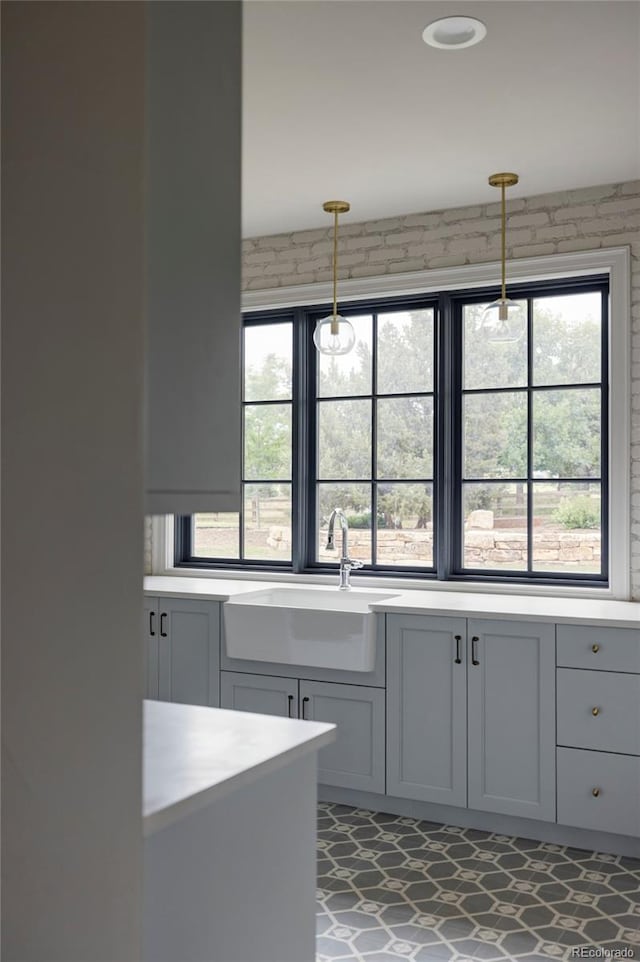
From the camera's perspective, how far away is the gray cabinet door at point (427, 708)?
3508 millimetres

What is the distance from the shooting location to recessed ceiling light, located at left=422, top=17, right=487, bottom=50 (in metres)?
2.54

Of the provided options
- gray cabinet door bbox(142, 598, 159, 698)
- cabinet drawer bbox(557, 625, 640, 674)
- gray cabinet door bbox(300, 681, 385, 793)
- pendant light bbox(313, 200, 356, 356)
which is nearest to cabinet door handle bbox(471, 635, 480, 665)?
cabinet drawer bbox(557, 625, 640, 674)

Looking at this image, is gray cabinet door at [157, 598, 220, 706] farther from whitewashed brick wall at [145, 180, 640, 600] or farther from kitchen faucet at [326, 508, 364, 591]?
whitewashed brick wall at [145, 180, 640, 600]

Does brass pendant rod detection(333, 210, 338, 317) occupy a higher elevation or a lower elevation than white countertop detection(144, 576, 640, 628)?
higher

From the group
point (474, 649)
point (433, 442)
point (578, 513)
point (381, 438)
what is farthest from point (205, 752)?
point (381, 438)

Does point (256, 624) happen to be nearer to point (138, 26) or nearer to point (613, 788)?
point (613, 788)

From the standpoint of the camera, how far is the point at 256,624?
3.86 metres

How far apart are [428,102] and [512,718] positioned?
2.31 m

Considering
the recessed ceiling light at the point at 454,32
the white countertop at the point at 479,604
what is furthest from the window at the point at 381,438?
the recessed ceiling light at the point at 454,32

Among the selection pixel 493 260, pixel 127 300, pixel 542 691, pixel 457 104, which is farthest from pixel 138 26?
pixel 493 260

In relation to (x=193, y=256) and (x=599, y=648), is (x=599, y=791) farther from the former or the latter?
(x=193, y=256)

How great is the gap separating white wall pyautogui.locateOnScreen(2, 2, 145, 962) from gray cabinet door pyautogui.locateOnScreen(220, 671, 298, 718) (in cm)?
249

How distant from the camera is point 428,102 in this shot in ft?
10.1

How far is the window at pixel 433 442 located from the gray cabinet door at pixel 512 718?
0.71 m
